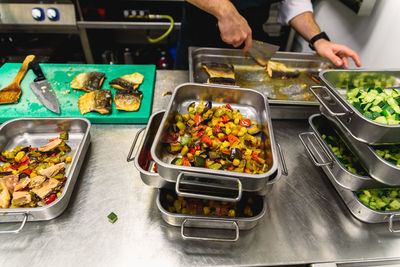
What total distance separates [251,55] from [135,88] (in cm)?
91

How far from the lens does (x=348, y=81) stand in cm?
129

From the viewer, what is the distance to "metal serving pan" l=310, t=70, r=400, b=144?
0.89m

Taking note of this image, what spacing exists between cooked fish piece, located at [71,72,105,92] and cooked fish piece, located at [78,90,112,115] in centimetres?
8

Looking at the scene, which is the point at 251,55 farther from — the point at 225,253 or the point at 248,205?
the point at 225,253

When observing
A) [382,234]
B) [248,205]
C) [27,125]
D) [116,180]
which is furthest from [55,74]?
[382,234]

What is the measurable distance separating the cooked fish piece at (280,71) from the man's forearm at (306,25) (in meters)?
0.33

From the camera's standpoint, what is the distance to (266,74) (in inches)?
74.8

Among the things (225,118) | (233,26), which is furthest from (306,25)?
(225,118)

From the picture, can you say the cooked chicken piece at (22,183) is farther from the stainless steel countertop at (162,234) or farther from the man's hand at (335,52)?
the man's hand at (335,52)

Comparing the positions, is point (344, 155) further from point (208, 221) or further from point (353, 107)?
point (208, 221)

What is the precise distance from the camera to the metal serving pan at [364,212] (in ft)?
3.35

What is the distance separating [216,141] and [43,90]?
1193 mm

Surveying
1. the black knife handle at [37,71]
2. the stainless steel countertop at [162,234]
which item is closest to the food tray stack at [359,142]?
the stainless steel countertop at [162,234]

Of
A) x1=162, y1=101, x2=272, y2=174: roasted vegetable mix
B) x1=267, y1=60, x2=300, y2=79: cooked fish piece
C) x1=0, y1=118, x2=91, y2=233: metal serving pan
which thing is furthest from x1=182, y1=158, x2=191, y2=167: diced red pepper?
x1=267, y1=60, x2=300, y2=79: cooked fish piece
